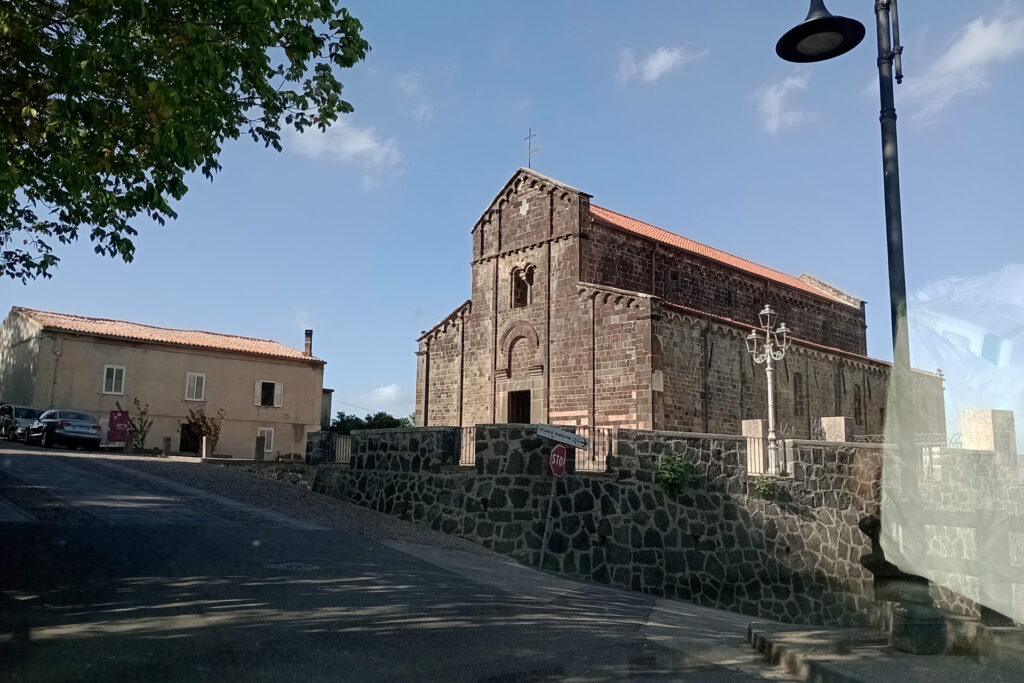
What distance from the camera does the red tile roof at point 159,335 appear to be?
34.1 meters

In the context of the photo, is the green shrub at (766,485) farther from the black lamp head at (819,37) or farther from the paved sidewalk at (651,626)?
the black lamp head at (819,37)

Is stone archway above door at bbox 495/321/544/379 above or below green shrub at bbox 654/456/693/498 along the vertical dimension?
above

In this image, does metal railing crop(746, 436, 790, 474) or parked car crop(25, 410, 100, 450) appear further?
parked car crop(25, 410, 100, 450)

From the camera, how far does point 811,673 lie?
6.52 meters

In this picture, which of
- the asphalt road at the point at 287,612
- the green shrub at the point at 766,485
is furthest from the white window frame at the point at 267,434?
the green shrub at the point at 766,485

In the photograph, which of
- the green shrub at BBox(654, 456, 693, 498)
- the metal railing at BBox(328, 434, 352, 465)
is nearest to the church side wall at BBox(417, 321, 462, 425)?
the metal railing at BBox(328, 434, 352, 465)

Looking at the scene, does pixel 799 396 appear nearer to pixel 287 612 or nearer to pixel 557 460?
pixel 557 460

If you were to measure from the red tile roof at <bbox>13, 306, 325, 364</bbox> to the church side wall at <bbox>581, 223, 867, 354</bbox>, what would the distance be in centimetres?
1940

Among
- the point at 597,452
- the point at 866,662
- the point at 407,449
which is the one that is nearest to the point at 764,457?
the point at 597,452

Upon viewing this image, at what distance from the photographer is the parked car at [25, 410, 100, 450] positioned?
88.0 ft

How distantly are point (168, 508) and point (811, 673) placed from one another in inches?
402

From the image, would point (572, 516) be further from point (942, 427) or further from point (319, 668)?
point (942, 427)

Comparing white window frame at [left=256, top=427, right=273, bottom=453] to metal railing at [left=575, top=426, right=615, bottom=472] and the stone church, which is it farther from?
metal railing at [left=575, top=426, right=615, bottom=472]

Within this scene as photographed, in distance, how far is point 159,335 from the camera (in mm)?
36969
